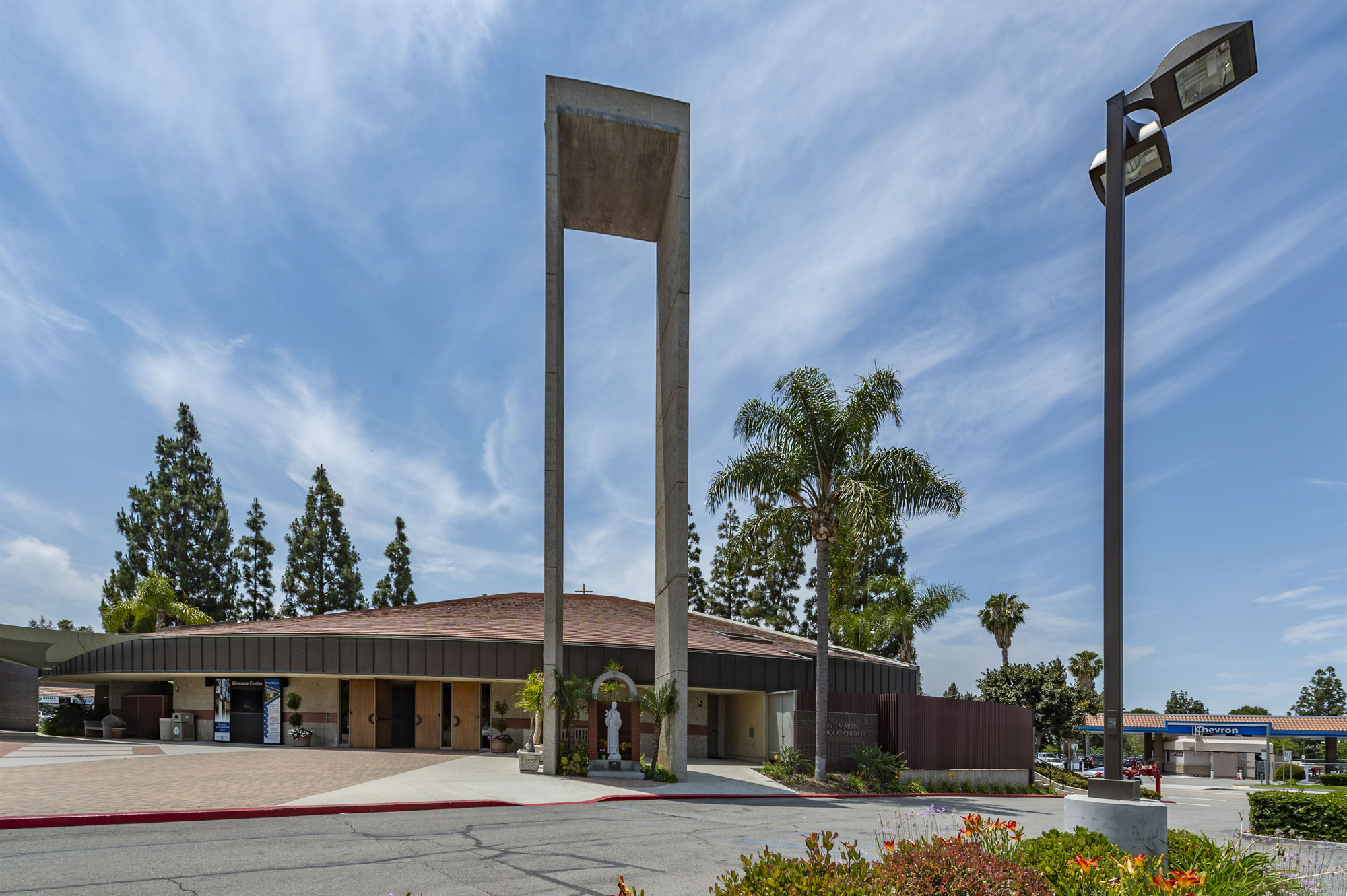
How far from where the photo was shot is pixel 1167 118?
26.4 ft

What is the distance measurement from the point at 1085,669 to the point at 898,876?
8142 centimetres

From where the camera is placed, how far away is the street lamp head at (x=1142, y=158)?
8312mm

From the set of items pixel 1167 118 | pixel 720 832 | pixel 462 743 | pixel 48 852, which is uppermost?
pixel 1167 118

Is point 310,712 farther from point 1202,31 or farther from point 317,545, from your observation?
point 317,545

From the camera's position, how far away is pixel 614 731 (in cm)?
2522

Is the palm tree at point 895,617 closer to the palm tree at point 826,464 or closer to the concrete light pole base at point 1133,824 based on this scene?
the palm tree at point 826,464

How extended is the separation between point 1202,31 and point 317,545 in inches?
2943

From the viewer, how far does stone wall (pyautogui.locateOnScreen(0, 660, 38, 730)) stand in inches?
1742

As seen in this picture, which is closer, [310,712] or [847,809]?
[847,809]

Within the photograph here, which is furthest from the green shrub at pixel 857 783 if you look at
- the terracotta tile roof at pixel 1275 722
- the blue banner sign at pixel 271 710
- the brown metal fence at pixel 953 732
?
the terracotta tile roof at pixel 1275 722

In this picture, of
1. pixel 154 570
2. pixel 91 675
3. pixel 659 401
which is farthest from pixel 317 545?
pixel 659 401

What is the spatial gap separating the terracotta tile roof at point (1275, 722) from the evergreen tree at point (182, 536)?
6479 cm

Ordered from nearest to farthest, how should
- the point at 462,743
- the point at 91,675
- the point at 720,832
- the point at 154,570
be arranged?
1. the point at 720,832
2. the point at 462,743
3. the point at 91,675
4. the point at 154,570

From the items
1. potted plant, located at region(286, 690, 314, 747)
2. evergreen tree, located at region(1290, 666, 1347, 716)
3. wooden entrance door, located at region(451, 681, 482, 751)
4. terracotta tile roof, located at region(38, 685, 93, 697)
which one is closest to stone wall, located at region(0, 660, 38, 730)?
potted plant, located at region(286, 690, 314, 747)
